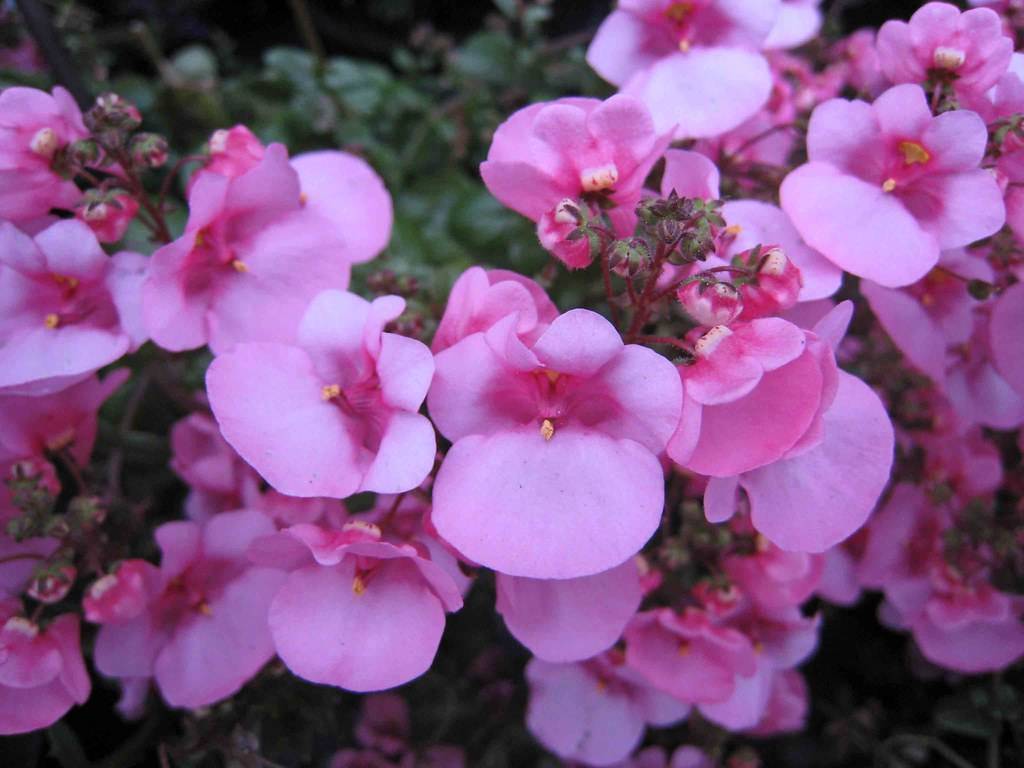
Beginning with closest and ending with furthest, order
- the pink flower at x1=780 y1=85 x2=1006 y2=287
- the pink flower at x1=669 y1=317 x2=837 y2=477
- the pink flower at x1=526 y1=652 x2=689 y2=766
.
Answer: the pink flower at x1=669 y1=317 x2=837 y2=477 < the pink flower at x1=780 y1=85 x2=1006 y2=287 < the pink flower at x1=526 y1=652 x2=689 y2=766

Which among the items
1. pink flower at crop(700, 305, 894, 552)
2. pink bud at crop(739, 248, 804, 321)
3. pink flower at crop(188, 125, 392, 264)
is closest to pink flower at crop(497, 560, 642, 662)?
pink flower at crop(700, 305, 894, 552)

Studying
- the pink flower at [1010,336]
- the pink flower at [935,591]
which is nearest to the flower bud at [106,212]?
the pink flower at [1010,336]

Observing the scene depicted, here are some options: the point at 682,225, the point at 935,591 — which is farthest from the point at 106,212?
the point at 935,591

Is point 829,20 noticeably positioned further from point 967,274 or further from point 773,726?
point 773,726

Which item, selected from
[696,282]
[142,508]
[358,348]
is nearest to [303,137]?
[142,508]

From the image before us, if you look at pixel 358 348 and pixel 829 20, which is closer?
pixel 358 348

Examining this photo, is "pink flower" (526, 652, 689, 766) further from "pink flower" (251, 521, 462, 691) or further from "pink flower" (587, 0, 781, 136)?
"pink flower" (587, 0, 781, 136)

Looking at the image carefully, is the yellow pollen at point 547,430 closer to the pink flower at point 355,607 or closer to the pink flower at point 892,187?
the pink flower at point 355,607
